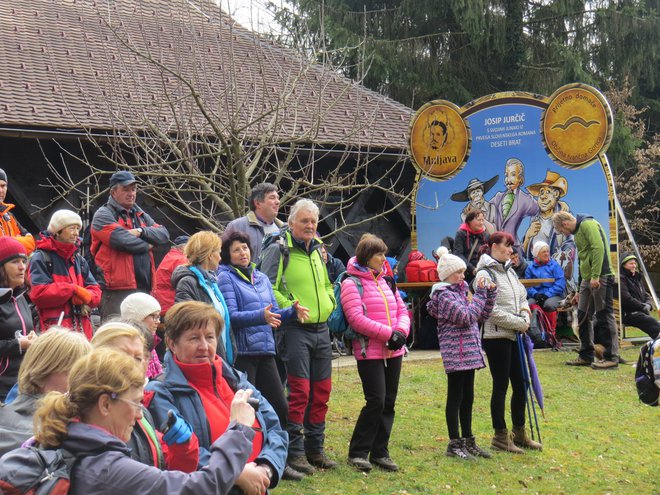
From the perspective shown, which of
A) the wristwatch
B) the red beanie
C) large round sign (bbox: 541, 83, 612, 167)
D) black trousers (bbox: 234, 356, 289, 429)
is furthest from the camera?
large round sign (bbox: 541, 83, 612, 167)

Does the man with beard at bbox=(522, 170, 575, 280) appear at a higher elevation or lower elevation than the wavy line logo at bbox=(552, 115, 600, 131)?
lower

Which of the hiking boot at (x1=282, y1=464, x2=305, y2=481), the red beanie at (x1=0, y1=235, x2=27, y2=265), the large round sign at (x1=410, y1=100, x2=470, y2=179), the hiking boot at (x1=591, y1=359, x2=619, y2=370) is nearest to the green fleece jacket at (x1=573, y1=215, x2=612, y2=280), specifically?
the hiking boot at (x1=591, y1=359, x2=619, y2=370)

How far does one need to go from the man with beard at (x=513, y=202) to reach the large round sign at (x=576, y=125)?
0.66 m

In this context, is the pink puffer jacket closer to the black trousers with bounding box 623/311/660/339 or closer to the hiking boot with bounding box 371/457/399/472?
the hiking boot with bounding box 371/457/399/472

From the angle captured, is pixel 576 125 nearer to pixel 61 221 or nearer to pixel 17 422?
pixel 61 221

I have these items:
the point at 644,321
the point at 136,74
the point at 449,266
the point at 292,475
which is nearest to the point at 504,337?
the point at 449,266

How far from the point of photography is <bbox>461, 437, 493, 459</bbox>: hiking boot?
7.53m

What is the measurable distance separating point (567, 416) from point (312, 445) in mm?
3502

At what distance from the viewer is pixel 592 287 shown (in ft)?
39.5

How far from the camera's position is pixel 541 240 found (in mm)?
14305

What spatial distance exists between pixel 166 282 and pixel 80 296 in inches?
33.6

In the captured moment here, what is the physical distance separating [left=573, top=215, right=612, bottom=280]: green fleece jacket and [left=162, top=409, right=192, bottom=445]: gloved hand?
9.16 metres

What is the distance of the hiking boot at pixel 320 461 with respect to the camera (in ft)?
22.9

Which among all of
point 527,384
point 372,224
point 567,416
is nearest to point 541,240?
point 372,224
